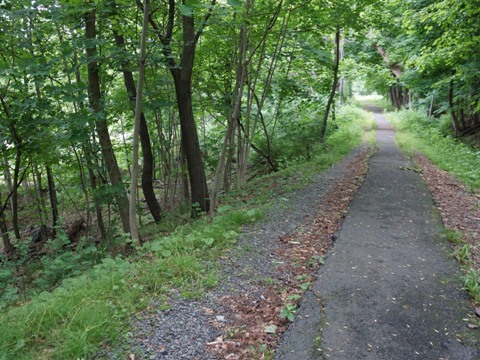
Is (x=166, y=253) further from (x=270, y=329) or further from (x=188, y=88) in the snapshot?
(x=188, y=88)

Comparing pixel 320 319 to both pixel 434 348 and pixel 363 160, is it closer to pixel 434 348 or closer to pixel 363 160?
pixel 434 348

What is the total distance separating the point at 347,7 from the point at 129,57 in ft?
17.2

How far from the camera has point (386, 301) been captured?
11.1ft

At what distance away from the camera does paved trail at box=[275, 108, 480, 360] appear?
276cm

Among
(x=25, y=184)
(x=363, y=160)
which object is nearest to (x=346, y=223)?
(x=363, y=160)

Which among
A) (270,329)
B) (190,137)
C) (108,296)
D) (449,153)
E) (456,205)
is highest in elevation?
(190,137)

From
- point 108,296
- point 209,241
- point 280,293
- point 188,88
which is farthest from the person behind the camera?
point 188,88

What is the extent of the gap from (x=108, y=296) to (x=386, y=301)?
281 cm

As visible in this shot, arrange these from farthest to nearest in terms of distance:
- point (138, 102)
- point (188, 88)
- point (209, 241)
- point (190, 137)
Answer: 1. point (190, 137)
2. point (188, 88)
3. point (138, 102)
4. point (209, 241)

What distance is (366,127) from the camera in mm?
20109

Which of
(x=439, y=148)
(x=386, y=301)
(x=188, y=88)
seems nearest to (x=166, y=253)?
(x=386, y=301)

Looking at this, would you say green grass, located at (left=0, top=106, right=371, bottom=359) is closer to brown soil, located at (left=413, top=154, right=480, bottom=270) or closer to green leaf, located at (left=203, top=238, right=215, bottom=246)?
green leaf, located at (left=203, top=238, right=215, bottom=246)

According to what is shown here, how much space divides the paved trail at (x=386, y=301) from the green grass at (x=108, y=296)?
1.23 m

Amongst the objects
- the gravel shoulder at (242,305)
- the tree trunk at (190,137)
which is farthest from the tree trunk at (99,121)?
the gravel shoulder at (242,305)
